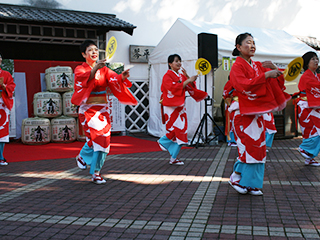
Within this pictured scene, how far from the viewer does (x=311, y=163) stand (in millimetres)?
4652

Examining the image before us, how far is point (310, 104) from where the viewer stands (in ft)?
14.9

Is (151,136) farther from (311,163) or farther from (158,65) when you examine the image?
(311,163)

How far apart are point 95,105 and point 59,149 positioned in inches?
141

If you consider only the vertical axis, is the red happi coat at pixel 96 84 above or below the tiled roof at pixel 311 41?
below

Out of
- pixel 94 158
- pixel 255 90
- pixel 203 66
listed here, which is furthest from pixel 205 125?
pixel 255 90

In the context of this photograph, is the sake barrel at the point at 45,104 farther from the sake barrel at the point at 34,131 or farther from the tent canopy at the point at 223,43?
the tent canopy at the point at 223,43

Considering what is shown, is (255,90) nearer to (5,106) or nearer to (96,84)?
(96,84)

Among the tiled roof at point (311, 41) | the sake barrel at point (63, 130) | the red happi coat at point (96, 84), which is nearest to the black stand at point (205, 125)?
the red happi coat at point (96, 84)

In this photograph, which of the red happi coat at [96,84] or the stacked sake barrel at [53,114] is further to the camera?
the stacked sake barrel at [53,114]

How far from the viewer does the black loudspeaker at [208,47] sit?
266 inches

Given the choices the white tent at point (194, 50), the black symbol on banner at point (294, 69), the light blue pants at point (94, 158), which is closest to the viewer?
the black symbol on banner at point (294, 69)

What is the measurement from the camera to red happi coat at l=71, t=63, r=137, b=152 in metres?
3.69

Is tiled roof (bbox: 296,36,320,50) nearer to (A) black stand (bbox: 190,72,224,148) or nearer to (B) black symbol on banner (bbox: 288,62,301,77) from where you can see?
(A) black stand (bbox: 190,72,224,148)

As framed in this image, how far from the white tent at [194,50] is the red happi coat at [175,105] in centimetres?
209
